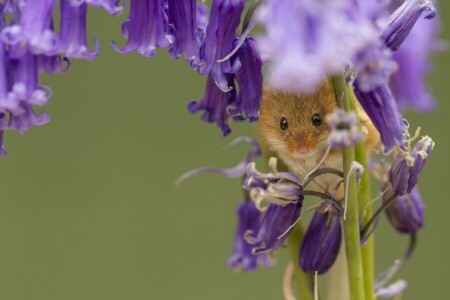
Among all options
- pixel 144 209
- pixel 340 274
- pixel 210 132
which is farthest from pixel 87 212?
pixel 340 274

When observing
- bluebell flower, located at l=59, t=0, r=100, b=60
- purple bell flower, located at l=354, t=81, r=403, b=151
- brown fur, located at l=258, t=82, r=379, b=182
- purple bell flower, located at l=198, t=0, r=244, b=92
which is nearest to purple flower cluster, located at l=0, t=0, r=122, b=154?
bluebell flower, located at l=59, t=0, r=100, b=60

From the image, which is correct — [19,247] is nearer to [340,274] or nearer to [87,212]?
[87,212]

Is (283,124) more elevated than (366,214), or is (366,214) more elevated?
(283,124)

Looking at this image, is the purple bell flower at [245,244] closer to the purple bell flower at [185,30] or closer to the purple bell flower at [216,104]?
the purple bell flower at [216,104]

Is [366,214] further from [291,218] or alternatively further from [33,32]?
[33,32]

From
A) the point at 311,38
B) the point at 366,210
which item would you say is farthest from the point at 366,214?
the point at 311,38

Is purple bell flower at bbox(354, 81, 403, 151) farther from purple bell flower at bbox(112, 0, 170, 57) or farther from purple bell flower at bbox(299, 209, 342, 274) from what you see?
purple bell flower at bbox(112, 0, 170, 57)
